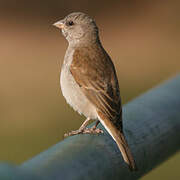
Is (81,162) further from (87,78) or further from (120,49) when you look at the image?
(120,49)

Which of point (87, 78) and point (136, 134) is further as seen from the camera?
point (87, 78)

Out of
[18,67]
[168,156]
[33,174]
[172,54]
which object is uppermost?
[33,174]

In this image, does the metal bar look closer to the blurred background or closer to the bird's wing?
the bird's wing

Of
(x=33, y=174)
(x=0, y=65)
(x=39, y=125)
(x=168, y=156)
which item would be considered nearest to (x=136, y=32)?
(x=0, y=65)

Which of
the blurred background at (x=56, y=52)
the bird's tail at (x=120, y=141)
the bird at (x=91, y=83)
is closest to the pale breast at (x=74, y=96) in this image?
the bird at (x=91, y=83)

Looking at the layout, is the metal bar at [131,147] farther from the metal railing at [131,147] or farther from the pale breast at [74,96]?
the pale breast at [74,96]

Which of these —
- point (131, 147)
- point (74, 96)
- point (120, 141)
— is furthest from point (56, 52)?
point (131, 147)

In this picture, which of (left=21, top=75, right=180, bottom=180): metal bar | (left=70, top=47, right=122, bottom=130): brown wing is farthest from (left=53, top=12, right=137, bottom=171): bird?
(left=21, top=75, right=180, bottom=180): metal bar
